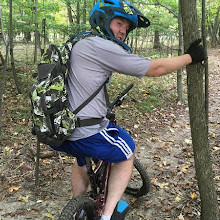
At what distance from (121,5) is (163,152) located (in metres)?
3.68

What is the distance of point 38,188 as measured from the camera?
4031 millimetres

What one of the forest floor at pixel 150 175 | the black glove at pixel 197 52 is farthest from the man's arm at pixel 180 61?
the forest floor at pixel 150 175

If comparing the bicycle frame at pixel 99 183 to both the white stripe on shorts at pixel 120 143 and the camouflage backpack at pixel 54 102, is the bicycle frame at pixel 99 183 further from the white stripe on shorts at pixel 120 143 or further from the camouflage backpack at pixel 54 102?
the camouflage backpack at pixel 54 102

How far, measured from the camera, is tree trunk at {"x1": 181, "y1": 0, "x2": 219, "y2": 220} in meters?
2.25

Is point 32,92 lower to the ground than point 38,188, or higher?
higher

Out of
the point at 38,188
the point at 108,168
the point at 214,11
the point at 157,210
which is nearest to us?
the point at 108,168

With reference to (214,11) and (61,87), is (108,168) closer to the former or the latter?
(61,87)

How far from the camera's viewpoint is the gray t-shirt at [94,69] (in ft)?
7.05

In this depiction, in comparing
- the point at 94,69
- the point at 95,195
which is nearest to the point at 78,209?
the point at 95,195

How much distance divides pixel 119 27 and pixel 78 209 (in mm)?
1907

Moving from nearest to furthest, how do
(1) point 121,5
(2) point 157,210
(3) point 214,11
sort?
(1) point 121,5 < (2) point 157,210 < (3) point 214,11

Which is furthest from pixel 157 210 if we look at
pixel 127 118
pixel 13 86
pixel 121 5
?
pixel 13 86

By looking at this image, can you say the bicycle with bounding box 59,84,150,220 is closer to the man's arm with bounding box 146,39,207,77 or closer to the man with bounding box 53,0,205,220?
the man with bounding box 53,0,205,220

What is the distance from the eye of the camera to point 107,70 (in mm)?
2301
